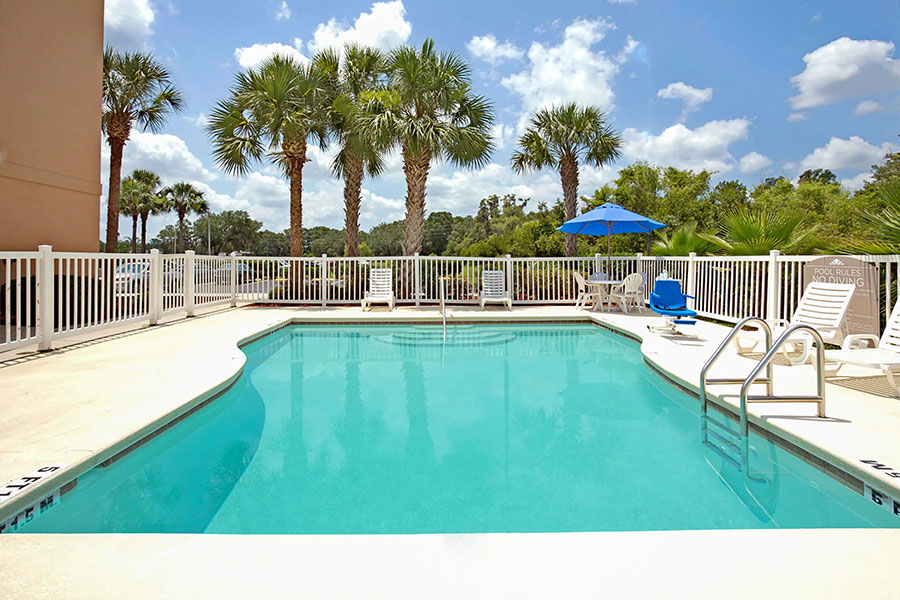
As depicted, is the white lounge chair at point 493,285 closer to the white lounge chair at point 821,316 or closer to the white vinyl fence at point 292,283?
the white vinyl fence at point 292,283

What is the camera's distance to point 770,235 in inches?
320

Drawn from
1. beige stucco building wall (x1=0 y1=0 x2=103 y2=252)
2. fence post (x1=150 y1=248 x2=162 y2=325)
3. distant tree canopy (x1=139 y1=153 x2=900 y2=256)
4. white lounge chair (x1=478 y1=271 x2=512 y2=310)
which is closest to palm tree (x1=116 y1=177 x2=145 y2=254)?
distant tree canopy (x1=139 y1=153 x2=900 y2=256)

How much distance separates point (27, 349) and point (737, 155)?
3553cm

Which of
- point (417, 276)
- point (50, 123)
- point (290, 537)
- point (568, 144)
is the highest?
point (568, 144)

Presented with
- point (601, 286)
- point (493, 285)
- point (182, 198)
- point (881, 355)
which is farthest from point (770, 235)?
point (182, 198)

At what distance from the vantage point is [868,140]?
39.6 meters

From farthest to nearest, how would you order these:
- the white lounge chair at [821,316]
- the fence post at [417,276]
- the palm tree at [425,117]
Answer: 1. the fence post at [417,276]
2. the palm tree at [425,117]
3. the white lounge chair at [821,316]

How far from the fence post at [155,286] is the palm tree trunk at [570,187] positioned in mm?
11300

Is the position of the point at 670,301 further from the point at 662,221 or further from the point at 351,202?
the point at 662,221

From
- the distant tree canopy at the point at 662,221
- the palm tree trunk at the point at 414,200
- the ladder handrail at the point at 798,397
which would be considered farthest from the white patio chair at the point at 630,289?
the ladder handrail at the point at 798,397

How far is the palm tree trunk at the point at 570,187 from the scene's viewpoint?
51.6 feet

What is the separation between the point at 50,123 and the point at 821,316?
12.3m

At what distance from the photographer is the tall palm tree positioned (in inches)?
1388

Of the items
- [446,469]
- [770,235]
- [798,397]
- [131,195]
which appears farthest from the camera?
[131,195]
